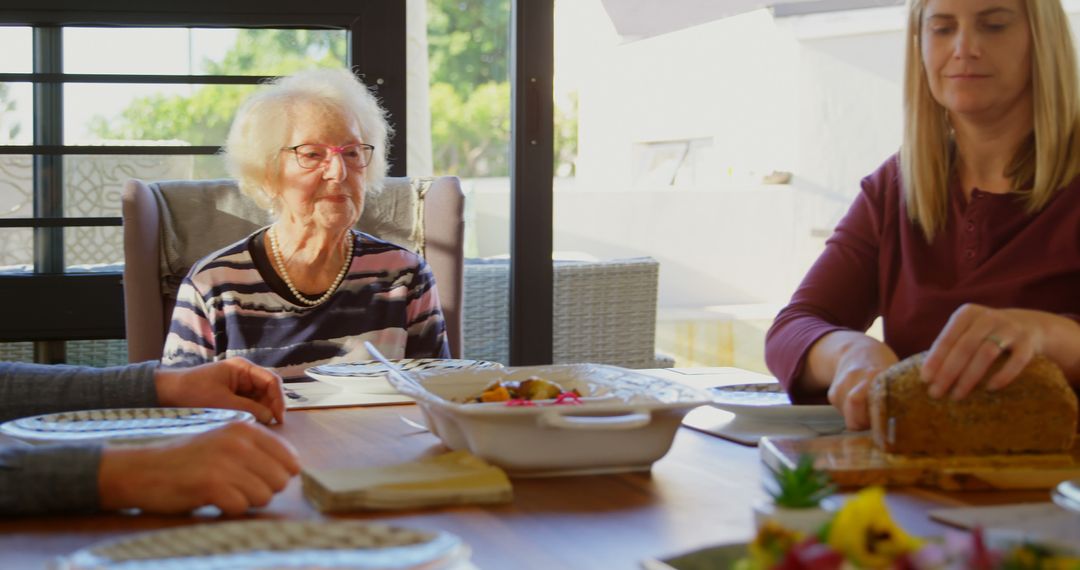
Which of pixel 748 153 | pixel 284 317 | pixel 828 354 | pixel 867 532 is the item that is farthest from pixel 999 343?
pixel 748 153

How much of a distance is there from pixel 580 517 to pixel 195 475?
29 centimetres

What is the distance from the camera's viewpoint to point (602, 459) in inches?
44.6

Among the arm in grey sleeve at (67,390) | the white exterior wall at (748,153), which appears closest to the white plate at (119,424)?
the arm in grey sleeve at (67,390)

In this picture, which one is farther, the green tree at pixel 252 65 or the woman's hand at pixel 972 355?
the green tree at pixel 252 65

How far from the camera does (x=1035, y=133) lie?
177cm

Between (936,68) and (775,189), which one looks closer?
(936,68)

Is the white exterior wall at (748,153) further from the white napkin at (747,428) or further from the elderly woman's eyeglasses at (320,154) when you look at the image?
the white napkin at (747,428)

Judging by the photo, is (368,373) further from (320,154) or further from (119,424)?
(320,154)

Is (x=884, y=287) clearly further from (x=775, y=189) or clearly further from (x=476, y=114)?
(x=476, y=114)

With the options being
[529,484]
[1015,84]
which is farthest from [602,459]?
[1015,84]

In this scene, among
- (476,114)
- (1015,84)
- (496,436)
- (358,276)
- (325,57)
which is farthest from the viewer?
(476,114)

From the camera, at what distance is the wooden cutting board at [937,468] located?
1.07m

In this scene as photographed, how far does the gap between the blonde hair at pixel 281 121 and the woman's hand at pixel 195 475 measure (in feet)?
4.89

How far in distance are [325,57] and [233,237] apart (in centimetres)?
78
